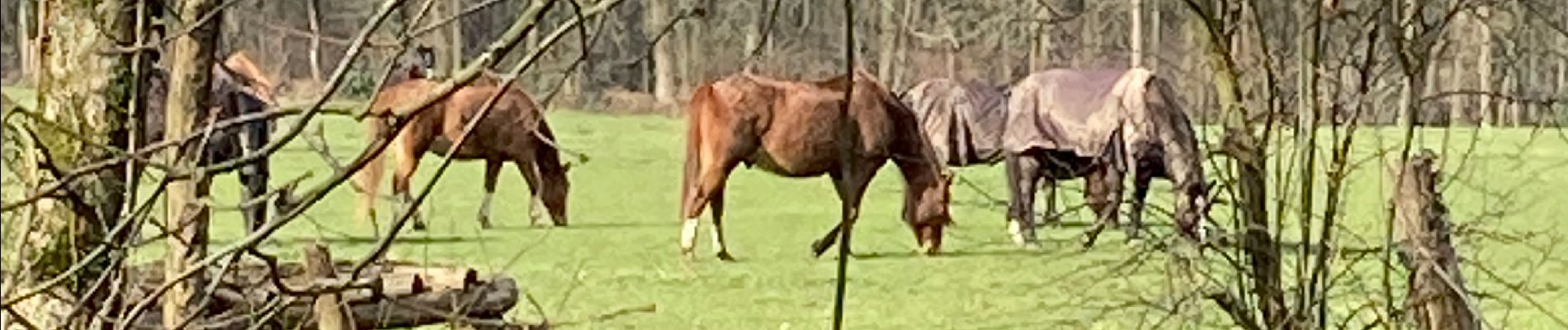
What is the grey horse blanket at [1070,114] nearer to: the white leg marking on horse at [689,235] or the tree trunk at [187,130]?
the white leg marking on horse at [689,235]

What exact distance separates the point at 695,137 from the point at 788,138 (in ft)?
1.90

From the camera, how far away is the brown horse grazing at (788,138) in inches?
638

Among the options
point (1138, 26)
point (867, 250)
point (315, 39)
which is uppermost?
point (1138, 26)

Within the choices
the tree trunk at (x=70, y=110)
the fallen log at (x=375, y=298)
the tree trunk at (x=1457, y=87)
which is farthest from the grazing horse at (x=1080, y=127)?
the tree trunk at (x=70, y=110)

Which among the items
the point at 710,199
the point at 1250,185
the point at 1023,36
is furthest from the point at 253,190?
the point at 710,199

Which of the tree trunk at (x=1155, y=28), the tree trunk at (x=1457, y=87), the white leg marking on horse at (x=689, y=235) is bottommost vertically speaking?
the white leg marking on horse at (x=689, y=235)

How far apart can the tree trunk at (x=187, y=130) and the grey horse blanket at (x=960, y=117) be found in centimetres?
1733

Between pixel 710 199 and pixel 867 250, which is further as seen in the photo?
pixel 867 250

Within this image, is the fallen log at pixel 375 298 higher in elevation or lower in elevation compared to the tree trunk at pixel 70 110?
lower

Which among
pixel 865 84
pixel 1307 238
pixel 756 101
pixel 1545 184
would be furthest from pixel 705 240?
pixel 1307 238

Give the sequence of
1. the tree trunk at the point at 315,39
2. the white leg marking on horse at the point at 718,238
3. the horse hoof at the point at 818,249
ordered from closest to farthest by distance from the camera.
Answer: the tree trunk at the point at 315,39
the horse hoof at the point at 818,249
the white leg marking on horse at the point at 718,238

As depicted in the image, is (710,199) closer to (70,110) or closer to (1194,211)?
(1194,211)

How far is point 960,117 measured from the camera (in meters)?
21.5

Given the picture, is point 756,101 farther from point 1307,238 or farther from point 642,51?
point 642,51
